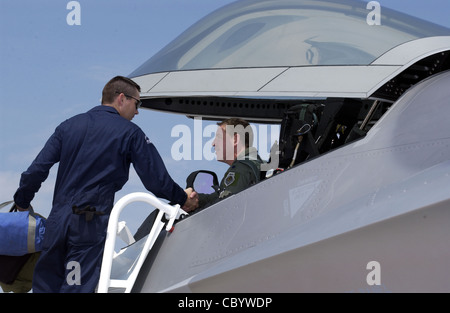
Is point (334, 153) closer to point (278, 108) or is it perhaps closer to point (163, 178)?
point (163, 178)

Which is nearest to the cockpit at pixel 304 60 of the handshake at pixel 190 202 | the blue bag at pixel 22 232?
the handshake at pixel 190 202

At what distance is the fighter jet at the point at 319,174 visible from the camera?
3.34 m

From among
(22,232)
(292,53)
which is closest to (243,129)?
(292,53)

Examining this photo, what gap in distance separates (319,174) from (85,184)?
1.58 m

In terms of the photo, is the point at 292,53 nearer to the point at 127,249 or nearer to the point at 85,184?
the point at 85,184

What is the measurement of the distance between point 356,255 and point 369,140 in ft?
2.96

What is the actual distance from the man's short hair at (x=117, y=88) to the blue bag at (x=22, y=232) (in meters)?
1.00

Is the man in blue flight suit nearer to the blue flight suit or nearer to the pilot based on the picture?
the blue flight suit

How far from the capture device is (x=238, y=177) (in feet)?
15.0

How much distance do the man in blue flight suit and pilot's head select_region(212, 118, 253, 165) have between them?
81cm

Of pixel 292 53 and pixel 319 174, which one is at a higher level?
pixel 292 53

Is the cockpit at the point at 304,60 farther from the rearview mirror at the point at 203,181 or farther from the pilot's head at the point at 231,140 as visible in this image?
the rearview mirror at the point at 203,181

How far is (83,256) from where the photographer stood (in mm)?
3957
